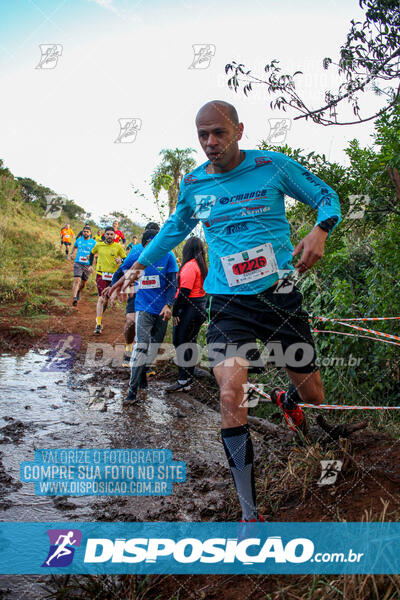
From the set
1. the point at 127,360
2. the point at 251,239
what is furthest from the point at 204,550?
the point at 127,360

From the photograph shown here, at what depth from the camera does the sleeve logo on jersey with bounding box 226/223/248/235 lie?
267 centimetres

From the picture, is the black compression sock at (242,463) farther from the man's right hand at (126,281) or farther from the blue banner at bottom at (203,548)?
the man's right hand at (126,281)

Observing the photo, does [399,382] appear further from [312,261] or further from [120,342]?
[120,342]

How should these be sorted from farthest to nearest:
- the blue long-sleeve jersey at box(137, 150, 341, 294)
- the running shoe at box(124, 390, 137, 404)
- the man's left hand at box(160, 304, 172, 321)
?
the man's left hand at box(160, 304, 172, 321) < the running shoe at box(124, 390, 137, 404) < the blue long-sleeve jersey at box(137, 150, 341, 294)

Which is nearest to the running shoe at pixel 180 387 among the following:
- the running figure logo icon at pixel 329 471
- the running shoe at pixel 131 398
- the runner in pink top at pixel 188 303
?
the runner in pink top at pixel 188 303

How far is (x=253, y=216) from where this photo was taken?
2.66m

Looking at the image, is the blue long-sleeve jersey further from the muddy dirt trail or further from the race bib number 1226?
the muddy dirt trail

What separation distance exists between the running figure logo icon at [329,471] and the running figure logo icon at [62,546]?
4.52 feet

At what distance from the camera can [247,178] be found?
8.91 ft

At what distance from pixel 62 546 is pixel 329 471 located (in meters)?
1.52

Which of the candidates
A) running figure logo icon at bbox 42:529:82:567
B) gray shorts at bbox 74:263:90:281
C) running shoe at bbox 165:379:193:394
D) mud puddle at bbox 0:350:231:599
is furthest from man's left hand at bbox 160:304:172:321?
gray shorts at bbox 74:263:90:281

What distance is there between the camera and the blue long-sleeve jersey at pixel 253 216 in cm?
263

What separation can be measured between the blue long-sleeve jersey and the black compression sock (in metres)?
0.81

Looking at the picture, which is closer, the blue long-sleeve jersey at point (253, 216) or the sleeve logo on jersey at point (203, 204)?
the blue long-sleeve jersey at point (253, 216)
